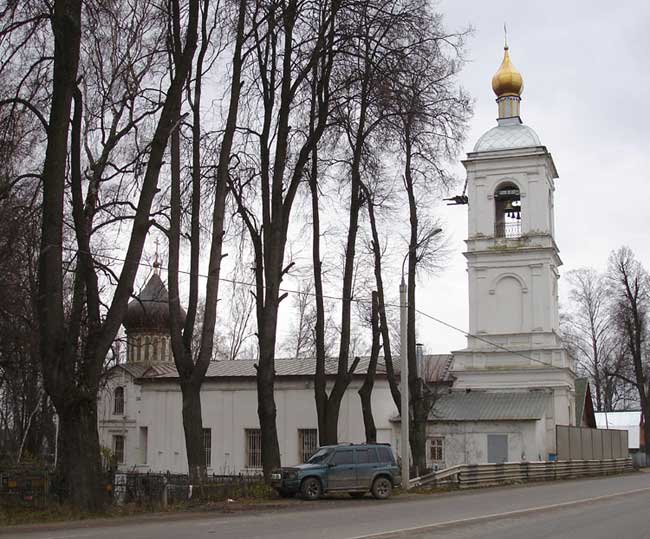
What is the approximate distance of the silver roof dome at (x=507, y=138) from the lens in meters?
46.7

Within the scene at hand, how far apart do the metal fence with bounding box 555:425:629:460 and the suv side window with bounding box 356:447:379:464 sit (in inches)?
713

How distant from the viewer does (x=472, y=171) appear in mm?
47156

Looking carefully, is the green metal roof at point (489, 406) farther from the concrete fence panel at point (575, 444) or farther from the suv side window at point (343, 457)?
the suv side window at point (343, 457)

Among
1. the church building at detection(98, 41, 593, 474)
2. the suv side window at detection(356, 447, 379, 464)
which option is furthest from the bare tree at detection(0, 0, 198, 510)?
Result: the church building at detection(98, 41, 593, 474)

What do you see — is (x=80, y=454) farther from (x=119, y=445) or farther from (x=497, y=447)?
(x=119, y=445)

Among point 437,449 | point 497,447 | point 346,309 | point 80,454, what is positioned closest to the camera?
point 80,454

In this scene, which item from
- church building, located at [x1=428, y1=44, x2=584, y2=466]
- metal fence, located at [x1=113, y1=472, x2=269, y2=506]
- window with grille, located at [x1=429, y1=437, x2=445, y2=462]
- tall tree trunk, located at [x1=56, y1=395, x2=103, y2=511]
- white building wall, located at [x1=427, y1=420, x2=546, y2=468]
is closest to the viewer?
tall tree trunk, located at [x1=56, y1=395, x2=103, y2=511]

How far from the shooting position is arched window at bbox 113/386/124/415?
49.3 m

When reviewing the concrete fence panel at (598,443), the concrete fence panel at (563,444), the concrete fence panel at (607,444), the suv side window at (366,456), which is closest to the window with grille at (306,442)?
the concrete fence panel at (563,444)

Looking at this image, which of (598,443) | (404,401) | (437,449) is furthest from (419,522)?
(598,443)

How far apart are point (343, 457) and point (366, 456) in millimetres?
784

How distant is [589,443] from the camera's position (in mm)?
47312

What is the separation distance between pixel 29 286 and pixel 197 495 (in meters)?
8.13

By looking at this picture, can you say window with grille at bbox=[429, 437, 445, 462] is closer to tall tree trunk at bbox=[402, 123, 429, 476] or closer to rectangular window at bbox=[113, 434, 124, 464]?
tall tree trunk at bbox=[402, 123, 429, 476]
